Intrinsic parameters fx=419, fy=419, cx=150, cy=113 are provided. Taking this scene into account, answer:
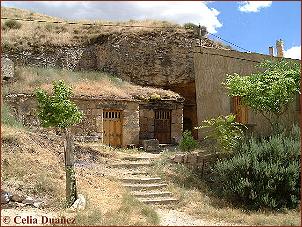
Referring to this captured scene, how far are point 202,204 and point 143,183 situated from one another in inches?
77.4

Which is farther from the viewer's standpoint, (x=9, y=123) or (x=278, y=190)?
(x=9, y=123)

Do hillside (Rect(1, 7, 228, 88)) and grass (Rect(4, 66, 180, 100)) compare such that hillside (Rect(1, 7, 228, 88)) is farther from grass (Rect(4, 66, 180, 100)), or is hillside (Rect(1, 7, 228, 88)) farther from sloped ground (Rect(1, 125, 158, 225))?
sloped ground (Rect(1, 125, 158, 225))

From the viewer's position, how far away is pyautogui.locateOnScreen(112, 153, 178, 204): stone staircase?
439 inches

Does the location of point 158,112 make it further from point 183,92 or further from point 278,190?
point 278,190

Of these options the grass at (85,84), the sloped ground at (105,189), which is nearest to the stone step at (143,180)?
the sloped ground at (105,189)

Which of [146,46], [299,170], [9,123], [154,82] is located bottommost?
[299,170]

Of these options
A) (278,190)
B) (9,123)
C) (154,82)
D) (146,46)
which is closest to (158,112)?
(154,82)

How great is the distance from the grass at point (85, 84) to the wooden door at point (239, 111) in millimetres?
4831

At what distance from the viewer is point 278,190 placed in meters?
10.8

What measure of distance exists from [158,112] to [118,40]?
5050mm

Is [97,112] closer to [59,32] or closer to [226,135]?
[226,135]

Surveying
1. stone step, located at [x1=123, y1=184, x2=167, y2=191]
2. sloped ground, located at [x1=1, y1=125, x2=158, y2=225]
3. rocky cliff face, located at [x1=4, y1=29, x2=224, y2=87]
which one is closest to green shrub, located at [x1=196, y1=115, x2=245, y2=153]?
stone step, located at [x1=123, y1=184, x2=167, y2=191]

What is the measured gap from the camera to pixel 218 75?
17.0 meters

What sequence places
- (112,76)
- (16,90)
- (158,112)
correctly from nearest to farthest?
(16,90)
(158,112)
(112,76)
